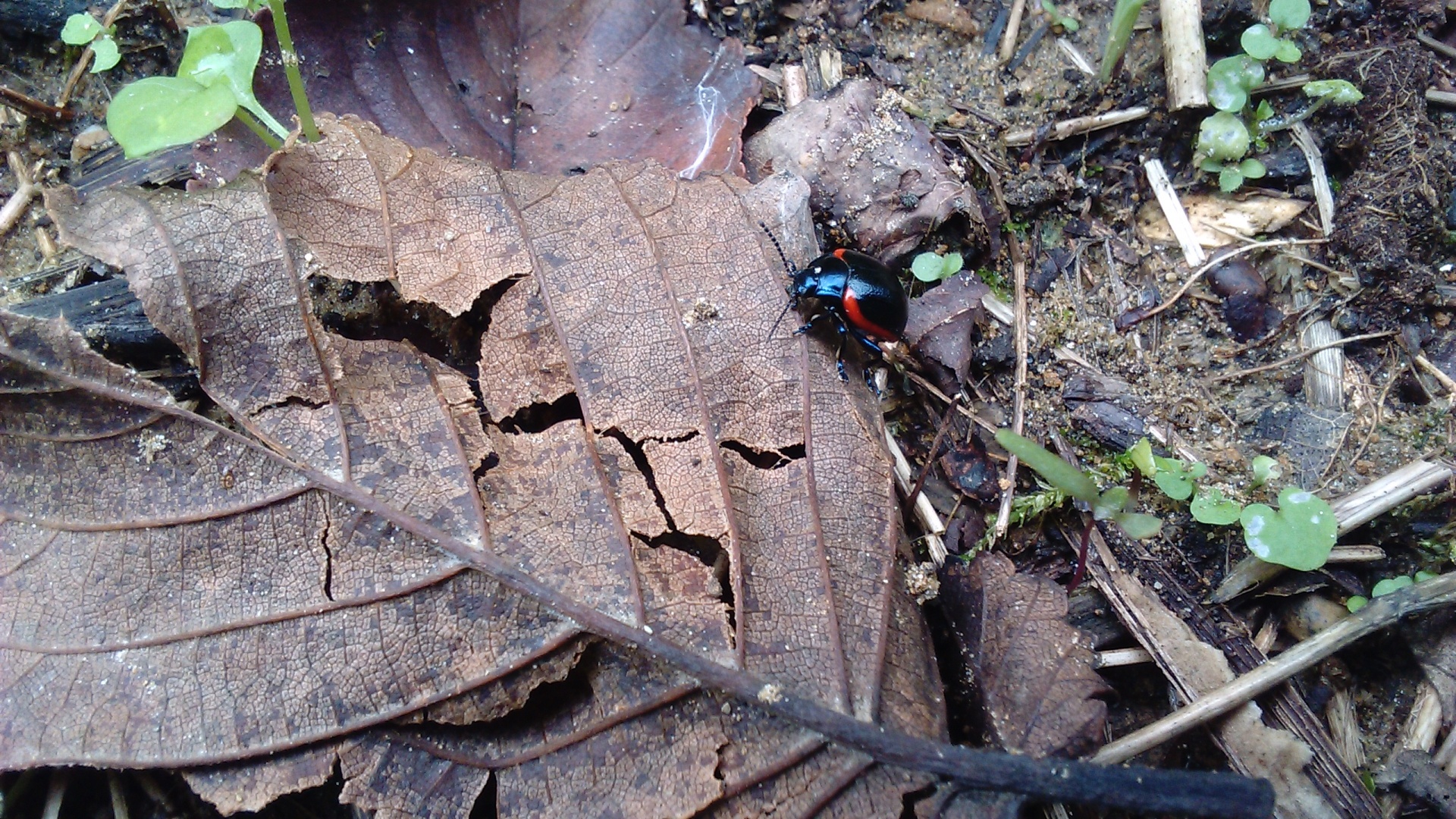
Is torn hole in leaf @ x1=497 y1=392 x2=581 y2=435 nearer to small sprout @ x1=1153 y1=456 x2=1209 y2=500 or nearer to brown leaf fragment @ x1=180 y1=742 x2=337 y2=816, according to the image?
brown leaf fragment @ x1=180 y1=742 x2=337 y2=816

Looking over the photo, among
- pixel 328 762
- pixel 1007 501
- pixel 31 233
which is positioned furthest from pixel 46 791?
pixel 1007 501

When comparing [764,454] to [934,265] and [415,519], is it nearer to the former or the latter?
[415,519]

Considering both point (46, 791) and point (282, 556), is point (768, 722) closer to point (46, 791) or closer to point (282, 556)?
point (282, 556)

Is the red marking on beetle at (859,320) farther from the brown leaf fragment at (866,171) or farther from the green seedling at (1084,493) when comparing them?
the green seedling at (1084,493)

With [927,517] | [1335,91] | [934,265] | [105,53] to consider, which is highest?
[1335,91]

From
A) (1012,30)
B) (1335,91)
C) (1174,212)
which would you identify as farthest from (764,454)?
(1335,91)

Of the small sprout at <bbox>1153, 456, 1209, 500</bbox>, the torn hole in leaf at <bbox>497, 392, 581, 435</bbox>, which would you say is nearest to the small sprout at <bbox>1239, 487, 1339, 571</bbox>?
the small sprout at <bbox>1153, 456, 1209, 500</bbox>
